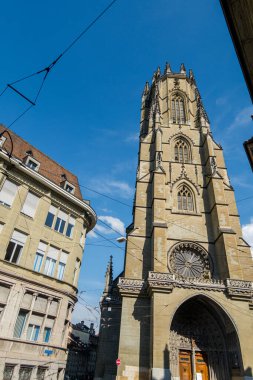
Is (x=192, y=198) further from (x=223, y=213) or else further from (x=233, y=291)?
(x=233, y=291)

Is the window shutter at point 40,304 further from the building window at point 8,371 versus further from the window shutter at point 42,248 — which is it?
the building window at point 8,371

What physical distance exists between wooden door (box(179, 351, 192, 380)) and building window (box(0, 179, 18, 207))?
1545 centimetres

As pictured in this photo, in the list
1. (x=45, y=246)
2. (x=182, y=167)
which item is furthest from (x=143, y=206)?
(x=45, y=246)

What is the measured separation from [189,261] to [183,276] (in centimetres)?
173

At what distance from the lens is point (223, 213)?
834 inches

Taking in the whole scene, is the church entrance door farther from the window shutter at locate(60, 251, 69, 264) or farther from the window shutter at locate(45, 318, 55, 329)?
the window shutter at locate(60, 251, 69, 264)

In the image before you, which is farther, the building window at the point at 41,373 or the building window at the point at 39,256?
the building window at the point at 39,256

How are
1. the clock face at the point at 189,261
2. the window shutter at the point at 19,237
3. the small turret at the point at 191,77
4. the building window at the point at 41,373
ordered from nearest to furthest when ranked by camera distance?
the building window at the point at 41,373
the window shutter at the point at 19,237
the clock face at the point at 189,261
the small turret at the point at 191,77

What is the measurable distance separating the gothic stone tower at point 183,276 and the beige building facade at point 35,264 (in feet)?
15.5

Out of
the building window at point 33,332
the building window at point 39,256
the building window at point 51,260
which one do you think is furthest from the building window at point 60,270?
the building window at point 33,332

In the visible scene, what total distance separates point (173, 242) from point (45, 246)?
1114cm

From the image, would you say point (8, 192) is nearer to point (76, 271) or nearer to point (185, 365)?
point (76, 271)

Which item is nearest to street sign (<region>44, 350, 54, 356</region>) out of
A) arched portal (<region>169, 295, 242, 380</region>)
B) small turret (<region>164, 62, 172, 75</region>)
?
arched portal (<region>169, 295, 242, 380</region>)

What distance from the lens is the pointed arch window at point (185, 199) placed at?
23953 mm
